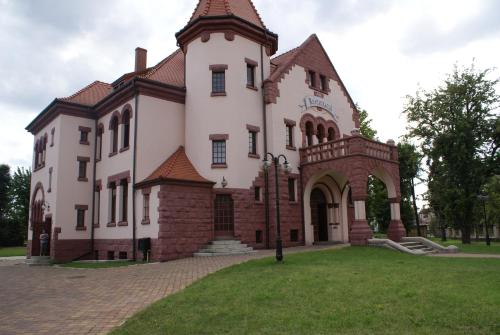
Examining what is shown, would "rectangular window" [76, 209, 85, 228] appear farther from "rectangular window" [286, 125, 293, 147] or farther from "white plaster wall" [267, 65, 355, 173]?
"rectangular window" [286, 125, 293, 147]

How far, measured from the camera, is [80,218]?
87.1ft

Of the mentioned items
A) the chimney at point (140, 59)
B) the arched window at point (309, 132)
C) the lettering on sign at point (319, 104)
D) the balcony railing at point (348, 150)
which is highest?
the chimney at point (140, 59)

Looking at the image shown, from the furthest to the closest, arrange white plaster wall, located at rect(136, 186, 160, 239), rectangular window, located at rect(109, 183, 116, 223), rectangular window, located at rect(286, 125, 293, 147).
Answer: rectangular window, located at rect(286, 125, 293, 147) < rectangular window, located at rect(109, 183, 116, 223) < white plaster wall, located at rect(136, 186, 160, 239)

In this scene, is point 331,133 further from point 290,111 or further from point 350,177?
point 350,177

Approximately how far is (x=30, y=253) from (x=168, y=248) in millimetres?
13754

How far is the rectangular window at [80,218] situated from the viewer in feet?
86.6

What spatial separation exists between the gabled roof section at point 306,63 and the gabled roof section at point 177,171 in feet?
18.7

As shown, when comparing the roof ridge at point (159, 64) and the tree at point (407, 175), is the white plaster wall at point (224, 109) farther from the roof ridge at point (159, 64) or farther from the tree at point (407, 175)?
the tree at point (407, 175)

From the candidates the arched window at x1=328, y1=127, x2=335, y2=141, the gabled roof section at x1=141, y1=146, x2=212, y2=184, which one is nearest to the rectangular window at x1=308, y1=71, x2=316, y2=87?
the arched window at x1=328, y1=127, x2=335, y2=141

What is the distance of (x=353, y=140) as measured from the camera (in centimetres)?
2153

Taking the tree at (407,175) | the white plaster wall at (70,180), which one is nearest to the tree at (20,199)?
the white plaster wall at (70,180)

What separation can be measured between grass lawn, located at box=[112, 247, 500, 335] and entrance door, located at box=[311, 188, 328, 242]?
14.1 m

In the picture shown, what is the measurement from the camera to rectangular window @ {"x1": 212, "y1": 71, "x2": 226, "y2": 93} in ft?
78.5

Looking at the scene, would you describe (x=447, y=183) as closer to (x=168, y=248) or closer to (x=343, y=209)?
(x=343, y=209)
